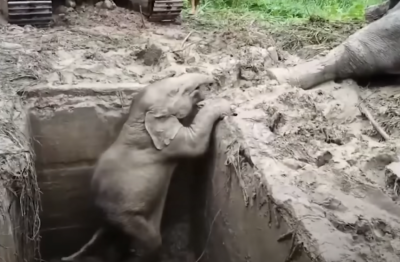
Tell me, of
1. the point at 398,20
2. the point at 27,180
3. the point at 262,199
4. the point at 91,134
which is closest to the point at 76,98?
the point at 91,134

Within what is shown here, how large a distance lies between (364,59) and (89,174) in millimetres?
2099

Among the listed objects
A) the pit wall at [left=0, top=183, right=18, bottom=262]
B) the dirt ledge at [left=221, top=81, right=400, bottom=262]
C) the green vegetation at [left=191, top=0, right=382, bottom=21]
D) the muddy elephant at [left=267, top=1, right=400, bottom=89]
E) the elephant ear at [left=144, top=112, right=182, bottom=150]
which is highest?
the muddy elephant at [left=267, top=1, right=400, bottom=89]

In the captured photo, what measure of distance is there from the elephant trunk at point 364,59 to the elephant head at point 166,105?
718mm

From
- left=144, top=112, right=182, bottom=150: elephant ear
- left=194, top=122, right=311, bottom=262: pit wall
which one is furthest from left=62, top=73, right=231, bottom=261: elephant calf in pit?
left=194, top=122, right=311, bottom=262: pit wall

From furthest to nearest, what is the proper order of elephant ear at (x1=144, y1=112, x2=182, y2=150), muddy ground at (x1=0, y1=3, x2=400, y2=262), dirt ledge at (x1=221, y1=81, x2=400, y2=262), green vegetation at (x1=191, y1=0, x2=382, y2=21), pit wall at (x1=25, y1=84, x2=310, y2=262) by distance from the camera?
green vegetation at (x1=191, y1=0, x2=382, y2=21), elephant ear at (x1=144, y1=112, x2=182, y2=150), pit wall at (x1=25, y1=84, x2=310, y2=262), muddy ground at (x1=0, y1=3, x2=400, y2=262), dirt ledge at (x1=221, y1=81, x2=400, y2=262)

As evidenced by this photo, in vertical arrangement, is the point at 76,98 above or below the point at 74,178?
above

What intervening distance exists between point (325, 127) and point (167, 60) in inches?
51.5

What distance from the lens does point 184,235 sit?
156 inches

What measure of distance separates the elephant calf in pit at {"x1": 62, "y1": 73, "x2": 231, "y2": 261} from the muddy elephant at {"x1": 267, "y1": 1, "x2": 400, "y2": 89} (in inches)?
32.5

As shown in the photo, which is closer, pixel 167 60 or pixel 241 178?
pixel 241 178

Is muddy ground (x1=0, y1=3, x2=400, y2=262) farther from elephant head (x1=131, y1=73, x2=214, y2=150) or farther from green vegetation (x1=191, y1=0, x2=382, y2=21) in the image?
green vegetation (x1=191, y1=0, x2=382, y2=21)

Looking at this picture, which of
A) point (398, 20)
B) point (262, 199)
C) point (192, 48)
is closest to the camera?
point (262, 199)

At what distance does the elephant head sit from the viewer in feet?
10.8

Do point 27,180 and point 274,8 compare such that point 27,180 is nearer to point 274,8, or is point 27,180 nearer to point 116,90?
point 116,90
